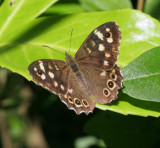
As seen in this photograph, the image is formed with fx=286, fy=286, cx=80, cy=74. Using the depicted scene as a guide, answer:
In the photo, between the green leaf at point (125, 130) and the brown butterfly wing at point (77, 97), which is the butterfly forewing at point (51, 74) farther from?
the green leaf at point (125, 130)

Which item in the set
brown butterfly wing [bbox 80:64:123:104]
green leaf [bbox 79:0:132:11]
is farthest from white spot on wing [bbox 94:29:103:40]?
green leaf [bbox 79:0:132:11]

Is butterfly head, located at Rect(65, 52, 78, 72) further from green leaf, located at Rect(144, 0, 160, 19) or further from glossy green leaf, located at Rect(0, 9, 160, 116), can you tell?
green leaf, located at Rect(144, 0, 160, 19)

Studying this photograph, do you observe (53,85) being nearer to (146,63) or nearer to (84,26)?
(84,26)

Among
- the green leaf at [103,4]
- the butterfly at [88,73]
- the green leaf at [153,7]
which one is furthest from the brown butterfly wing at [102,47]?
→ the green leaf at [153,7]

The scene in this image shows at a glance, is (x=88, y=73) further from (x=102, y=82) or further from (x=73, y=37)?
(x=73, y=37)

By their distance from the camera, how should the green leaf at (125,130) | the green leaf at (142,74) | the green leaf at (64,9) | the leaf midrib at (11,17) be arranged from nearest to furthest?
the green leaf at (142,74) < the leaf midrib at (11,17) < the green leaf at (125,130) < the green leaf at (64,9)
